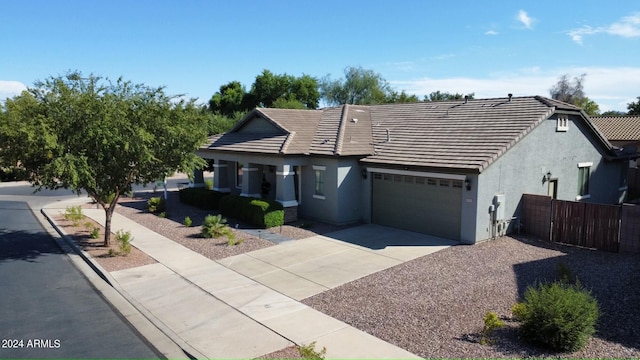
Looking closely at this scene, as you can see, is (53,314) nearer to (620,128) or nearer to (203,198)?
(203,198)

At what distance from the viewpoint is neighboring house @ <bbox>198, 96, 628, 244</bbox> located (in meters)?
15.3

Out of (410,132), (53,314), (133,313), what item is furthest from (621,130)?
(53,314)

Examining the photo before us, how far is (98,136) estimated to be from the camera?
42.8 ft

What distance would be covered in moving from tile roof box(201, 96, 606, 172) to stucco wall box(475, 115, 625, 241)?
60cm

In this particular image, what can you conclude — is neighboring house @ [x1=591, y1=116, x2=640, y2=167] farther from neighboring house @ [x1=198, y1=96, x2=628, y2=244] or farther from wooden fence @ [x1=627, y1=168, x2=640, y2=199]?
neighboring house @ [x1=198, y1=96, x2=628, y2=244]

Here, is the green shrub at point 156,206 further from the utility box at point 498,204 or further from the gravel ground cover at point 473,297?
the utility box at point 498,204

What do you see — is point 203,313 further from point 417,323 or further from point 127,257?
point 127,257

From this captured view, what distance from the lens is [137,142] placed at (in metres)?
13.4

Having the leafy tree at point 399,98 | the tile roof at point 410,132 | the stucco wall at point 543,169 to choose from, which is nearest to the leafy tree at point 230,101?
the leafy tree at point 399,98

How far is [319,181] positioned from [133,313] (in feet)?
34.7

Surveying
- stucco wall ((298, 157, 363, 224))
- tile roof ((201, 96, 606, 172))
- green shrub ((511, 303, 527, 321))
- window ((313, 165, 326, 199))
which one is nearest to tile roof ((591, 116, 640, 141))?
tile roof ((201, 96, 606, 172))

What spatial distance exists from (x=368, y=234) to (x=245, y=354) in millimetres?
9534

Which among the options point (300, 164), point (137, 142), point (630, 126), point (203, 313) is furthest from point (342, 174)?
point (630, 126)

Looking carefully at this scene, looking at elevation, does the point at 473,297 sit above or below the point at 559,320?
below
